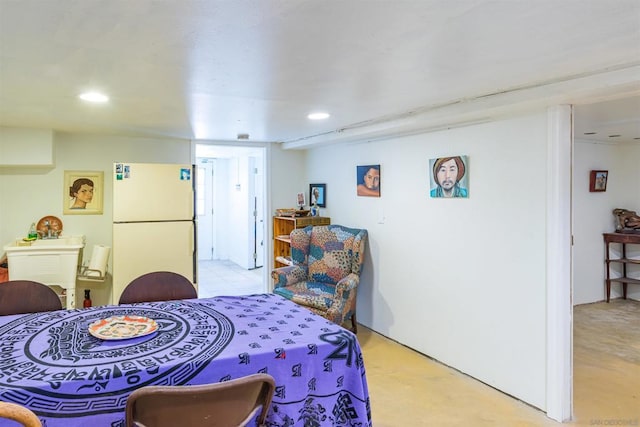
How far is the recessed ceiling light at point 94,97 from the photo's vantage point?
2583 millimetres

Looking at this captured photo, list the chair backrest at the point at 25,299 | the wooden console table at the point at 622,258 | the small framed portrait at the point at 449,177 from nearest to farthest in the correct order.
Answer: the chair backrest at the point at 25,299 → the small framed portrait at the point at 449,177 → the wooden console table at the point at 622,258

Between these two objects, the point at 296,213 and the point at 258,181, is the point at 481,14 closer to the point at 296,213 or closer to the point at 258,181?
the point at 296,213

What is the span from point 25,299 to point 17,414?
1.52 metres

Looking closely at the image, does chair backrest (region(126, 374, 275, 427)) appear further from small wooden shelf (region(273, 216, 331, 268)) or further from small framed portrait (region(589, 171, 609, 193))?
small framed portrait (region(589, 171, 609, 193))

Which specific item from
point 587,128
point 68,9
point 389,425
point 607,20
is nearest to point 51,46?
point 68,9

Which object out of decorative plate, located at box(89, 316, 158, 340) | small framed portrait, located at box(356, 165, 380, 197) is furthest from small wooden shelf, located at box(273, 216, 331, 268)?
decorative plate, located at box(89, 316, 158, 340)

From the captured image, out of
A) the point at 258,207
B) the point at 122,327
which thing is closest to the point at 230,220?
the point at 258,207

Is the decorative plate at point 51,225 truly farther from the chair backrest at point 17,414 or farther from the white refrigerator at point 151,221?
the chair backrest at point 17,414

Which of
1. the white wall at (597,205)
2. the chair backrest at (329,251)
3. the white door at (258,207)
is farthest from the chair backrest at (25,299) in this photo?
the white wall at (597,205)

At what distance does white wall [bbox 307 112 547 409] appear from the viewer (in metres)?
2.77

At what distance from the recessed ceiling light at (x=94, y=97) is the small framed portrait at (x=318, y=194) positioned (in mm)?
2731

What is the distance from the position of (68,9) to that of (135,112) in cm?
189

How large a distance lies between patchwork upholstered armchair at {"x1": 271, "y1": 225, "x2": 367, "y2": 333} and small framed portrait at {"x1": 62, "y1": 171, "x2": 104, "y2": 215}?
1990 mm

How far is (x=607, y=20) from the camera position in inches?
58.2
